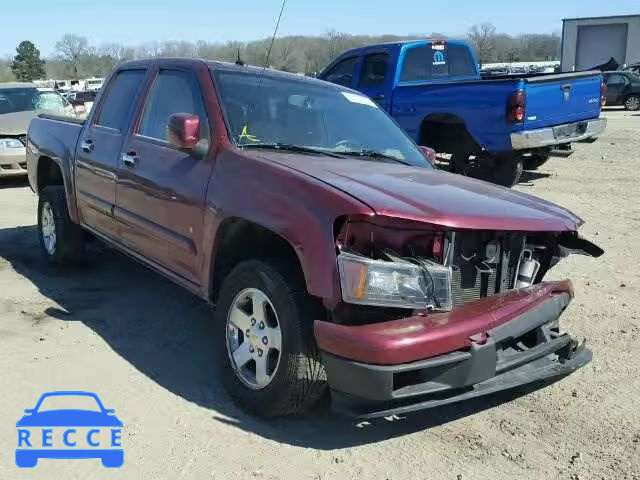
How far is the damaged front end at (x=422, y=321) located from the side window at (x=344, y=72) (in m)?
7.92

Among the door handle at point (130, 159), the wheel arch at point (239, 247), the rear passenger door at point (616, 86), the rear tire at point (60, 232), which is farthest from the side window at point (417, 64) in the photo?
the rear passenger door at point (616, 86)

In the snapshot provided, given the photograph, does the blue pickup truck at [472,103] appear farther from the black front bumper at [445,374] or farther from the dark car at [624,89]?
the dark car at [624,89]

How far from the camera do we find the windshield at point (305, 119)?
161 inches

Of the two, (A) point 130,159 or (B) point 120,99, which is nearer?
(A) point 130,159

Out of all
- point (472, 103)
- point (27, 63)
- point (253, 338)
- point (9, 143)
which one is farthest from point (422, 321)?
point (27, 63)

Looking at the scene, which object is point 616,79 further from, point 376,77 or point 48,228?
point 48,228

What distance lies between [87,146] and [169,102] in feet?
3.89

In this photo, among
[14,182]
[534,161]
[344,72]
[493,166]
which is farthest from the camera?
[14,182]

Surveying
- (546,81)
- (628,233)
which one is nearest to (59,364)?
(628,233)

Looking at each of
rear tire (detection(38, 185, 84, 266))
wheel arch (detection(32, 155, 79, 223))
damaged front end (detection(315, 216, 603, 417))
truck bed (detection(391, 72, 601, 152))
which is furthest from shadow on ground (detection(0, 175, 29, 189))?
damaged front end (detection(315, 216, 603, 417))

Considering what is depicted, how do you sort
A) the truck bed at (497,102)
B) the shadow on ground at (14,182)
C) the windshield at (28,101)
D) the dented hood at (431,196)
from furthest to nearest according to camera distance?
the windshield at (28,101) → the shadow on ground at (14,182) → the truck bed at (497,102) → the dented hood at (431,196)

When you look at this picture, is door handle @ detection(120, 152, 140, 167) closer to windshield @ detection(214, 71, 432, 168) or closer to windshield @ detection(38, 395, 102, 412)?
windshield @ detection(214, 71, 432, 168)

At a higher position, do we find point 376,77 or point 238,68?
point 238,68

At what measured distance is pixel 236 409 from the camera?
3607mm
